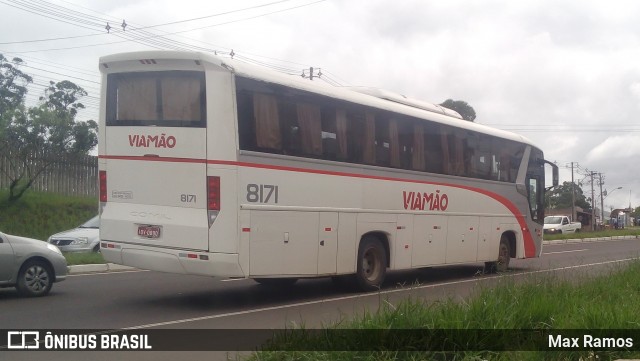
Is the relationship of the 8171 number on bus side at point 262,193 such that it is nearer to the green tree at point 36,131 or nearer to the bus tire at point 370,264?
the bus tire at point 370,264

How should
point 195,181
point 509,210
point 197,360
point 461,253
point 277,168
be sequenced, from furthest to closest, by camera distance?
point 509,210 → point 461,253 → point 277,168 → point 195,181 → point 197,360

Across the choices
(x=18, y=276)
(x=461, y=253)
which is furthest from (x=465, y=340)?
(x=461, y=253)

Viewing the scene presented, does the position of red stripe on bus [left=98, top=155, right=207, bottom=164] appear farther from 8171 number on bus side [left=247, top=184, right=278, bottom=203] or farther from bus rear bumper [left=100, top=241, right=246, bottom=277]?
bus rear bumper [left=100, top=241, right=246, bottom=277]

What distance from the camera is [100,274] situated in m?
16.2

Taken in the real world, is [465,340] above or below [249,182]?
below

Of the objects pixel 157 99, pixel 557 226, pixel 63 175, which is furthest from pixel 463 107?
pixel 157 99

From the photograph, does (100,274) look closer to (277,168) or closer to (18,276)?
(18,276)

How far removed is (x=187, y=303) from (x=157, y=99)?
11.1ft

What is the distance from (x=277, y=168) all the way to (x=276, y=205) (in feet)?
1.94

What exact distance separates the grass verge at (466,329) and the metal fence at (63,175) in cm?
2131

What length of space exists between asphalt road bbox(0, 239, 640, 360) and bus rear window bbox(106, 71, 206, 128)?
2892mm

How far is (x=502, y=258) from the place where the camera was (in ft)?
60.2

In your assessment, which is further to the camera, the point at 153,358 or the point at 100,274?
the point at 100,274

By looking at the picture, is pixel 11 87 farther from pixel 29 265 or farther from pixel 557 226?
pixel 557 226
